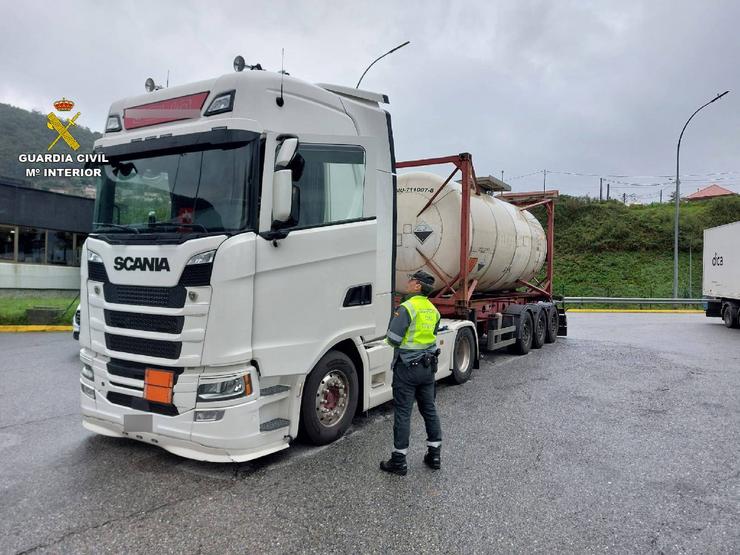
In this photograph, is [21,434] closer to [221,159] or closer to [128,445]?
[128,445]

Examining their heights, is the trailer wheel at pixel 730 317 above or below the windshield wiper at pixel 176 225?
below

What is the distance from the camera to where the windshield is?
3.81m

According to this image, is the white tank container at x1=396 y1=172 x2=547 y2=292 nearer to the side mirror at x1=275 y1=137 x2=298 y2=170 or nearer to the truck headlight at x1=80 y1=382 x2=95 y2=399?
the side mirror at x1=275 y1=137 x2=298 y2=170

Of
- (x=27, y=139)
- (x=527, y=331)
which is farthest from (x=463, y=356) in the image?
Result: (x=27, y=139)

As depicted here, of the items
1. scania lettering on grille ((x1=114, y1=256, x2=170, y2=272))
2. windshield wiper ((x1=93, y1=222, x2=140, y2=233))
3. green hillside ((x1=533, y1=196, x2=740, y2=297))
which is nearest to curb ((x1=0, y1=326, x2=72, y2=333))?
windshield wiper ((x1=93, y1=222, x2=140, y2=233))

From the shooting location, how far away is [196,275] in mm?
3641

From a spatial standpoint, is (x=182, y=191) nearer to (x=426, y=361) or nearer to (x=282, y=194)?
(x=282, y=194)

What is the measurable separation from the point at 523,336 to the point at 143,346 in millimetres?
7807

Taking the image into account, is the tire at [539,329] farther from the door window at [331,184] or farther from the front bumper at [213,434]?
the front bumper at [213,434]

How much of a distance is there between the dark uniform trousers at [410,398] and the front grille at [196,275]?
171 centimetres

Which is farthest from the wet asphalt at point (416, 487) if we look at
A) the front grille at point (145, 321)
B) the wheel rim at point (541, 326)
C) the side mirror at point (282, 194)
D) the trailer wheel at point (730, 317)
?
the trailer wheel at point (730, 317)

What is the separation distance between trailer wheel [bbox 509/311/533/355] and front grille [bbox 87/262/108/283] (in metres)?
7.80

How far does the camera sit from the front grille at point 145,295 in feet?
12.1

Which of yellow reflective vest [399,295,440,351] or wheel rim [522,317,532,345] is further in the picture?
wheel rim [522,317,532,345]
